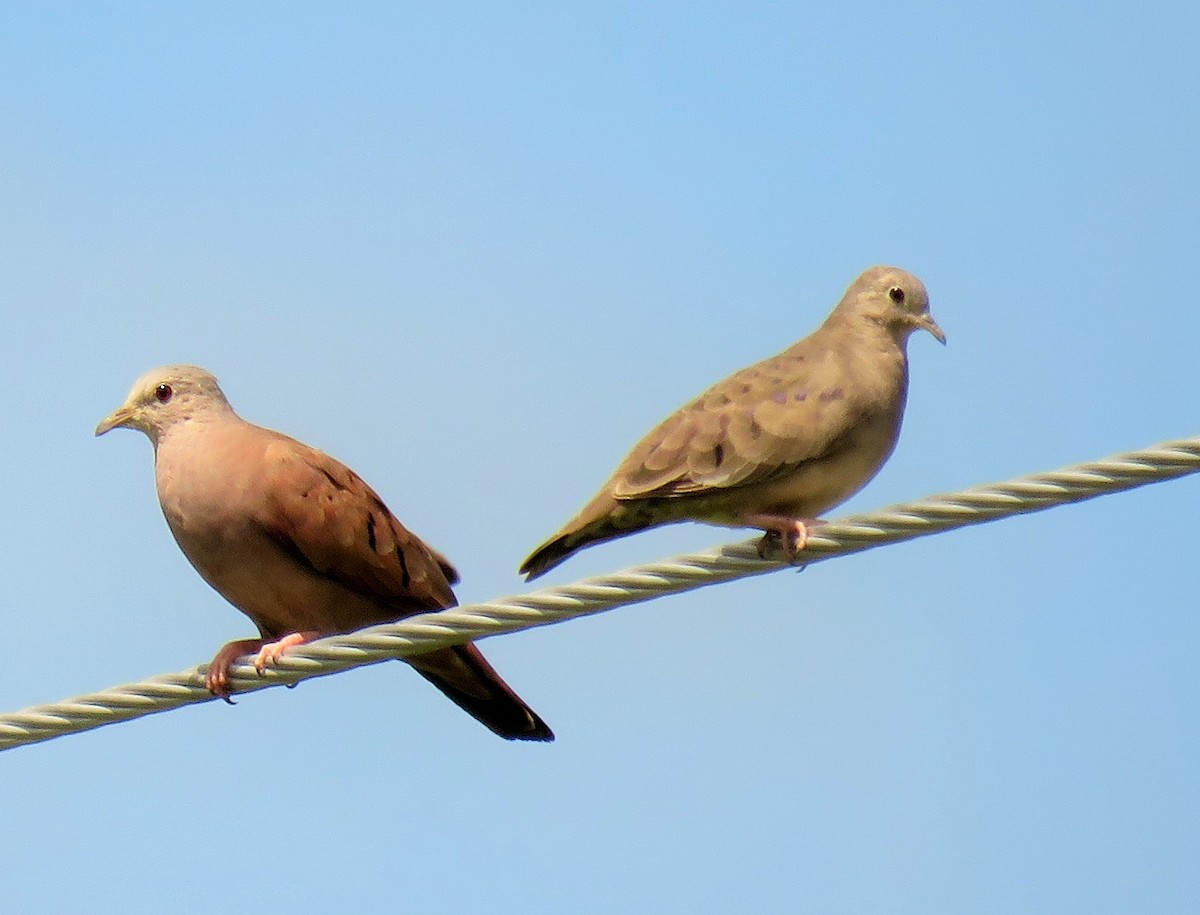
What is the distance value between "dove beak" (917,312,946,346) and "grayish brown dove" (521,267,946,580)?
1.74ft

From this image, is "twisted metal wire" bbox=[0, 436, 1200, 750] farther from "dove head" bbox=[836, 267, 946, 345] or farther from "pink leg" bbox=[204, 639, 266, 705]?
"dove head" bbox=[836, 267, 946, 345]

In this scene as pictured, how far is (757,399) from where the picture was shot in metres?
7.00

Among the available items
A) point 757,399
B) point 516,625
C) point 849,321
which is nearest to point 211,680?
point 516,625

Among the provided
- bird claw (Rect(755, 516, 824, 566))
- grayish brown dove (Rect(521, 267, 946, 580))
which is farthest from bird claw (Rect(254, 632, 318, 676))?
bird claw (Rect(755, 516, 824, 566))

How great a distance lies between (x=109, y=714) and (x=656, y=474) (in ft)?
6.94

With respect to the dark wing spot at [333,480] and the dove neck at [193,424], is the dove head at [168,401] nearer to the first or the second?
the dove neck at [193,424]

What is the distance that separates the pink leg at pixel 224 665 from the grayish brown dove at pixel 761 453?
1.04 metres

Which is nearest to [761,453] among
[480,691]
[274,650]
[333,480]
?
[480,691]

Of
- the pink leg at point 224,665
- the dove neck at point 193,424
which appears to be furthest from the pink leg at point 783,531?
the dove neck at point 193,424

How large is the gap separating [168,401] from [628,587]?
2928mm

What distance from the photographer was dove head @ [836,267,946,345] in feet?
25.3

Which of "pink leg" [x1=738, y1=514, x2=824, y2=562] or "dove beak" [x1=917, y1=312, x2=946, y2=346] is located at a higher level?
"dove beak" [x1=917, y1=312, x2=946, y2=346]

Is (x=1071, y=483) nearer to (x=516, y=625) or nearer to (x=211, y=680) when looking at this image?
(x=516, y=625)

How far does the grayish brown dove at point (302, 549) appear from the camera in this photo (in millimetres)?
7023
